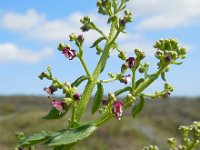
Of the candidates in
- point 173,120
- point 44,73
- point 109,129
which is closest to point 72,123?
point 44,73

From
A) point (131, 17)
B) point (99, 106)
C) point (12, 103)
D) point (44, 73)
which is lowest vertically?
point (99, 106)

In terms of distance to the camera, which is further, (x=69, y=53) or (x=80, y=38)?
(x=80, y=38)

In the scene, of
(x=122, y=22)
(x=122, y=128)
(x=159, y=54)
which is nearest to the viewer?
(x=159, y=54)

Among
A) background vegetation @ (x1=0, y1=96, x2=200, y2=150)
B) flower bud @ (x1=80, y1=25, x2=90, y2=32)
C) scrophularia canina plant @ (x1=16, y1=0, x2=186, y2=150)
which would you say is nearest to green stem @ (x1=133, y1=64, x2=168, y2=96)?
scrophularia canina plant @ (x1=16, y1=0, x2=186, y2=150)

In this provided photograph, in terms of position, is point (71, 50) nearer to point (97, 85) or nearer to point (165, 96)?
point (97, 85)

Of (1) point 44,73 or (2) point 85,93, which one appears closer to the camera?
(2) point 85,93

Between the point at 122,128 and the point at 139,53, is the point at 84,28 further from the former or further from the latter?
the point at 122,128

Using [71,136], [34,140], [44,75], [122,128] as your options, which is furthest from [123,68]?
[122,128]
